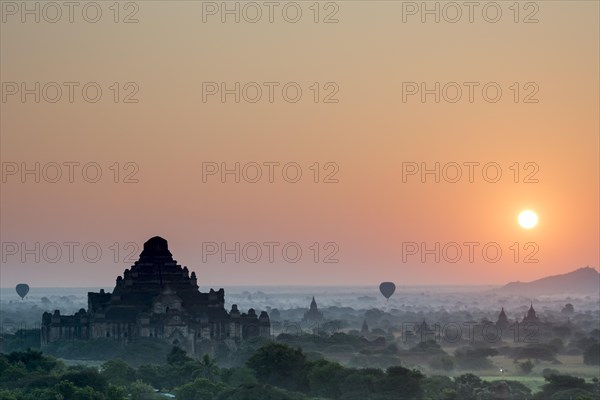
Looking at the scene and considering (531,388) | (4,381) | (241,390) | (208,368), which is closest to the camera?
(241,390)

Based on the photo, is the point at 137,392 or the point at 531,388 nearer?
the point at 137,392

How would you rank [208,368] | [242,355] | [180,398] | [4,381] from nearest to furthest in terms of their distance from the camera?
[180,398], [4,381], [208,368], [242,355]

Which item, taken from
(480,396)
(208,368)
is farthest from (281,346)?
(480,396)

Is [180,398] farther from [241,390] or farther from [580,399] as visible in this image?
[580,399]

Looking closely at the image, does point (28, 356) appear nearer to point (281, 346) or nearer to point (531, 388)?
point (281, 346)

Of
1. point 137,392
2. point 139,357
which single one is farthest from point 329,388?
point 139,357

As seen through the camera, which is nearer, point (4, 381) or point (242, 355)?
point (4, 381)

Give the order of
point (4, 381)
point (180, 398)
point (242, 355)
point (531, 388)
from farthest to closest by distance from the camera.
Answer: point (242, 355), point (531, 388), point (4, 381), point (180, 398)

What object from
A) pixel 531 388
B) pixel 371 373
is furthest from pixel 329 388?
pixel 531 388

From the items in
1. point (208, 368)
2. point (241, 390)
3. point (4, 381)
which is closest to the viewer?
point (241, 390)
